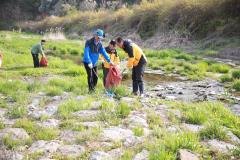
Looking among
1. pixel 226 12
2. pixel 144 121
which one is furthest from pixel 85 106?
pixel 226 12

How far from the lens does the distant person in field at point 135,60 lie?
Answer: 11.2 m

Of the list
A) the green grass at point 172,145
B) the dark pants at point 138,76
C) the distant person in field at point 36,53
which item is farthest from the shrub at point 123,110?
the distant person in field at point 36,53

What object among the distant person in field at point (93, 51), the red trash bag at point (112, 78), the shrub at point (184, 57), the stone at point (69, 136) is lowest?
the stone at point (69, 136)

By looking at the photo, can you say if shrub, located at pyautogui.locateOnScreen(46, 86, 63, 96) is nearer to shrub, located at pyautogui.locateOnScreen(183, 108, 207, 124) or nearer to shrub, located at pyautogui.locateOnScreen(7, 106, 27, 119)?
shrub, located at pyautogui.locateOnScreen(7, 106, 27, 119)

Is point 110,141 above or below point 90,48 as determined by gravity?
below

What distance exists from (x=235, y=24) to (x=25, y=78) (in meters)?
15.2

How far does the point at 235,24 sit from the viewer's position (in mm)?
25609

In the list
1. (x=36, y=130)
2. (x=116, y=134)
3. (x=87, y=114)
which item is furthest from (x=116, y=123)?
(x=36, y=130)

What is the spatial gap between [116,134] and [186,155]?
1671 millimetres

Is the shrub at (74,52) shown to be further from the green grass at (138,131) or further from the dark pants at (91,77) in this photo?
the green grass at (138,131)

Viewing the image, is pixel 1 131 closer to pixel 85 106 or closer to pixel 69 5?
pixel 85 106

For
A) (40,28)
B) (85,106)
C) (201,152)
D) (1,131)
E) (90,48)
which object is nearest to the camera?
(201,152)

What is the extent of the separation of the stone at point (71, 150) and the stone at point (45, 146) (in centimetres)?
12

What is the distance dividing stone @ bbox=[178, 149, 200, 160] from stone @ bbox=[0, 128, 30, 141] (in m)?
2.83
